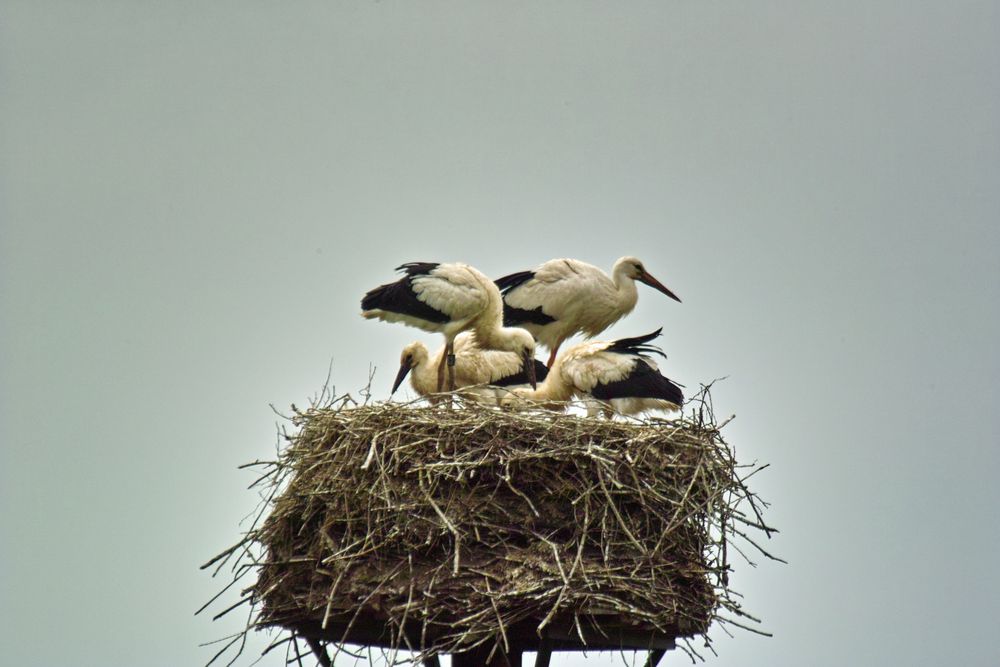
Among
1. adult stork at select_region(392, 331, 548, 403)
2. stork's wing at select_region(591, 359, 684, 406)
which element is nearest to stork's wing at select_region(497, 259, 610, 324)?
adult stork at select_region(392, 331, 548, 403)

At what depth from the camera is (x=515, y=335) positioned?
909cm

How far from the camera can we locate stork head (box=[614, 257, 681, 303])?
33.4 feet

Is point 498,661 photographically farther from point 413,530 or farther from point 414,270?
point 414,270

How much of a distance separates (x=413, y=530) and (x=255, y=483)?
3.88 ft

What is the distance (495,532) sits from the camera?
606 cm

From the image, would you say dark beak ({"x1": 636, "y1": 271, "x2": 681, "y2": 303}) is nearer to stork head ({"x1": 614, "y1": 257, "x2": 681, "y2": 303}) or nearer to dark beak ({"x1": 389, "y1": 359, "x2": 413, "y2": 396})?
stork head ({"x1": 614, "y1": 257, "x2": 681, "y2": 303})

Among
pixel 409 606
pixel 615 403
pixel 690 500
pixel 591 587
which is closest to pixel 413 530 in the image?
pixel 409 606

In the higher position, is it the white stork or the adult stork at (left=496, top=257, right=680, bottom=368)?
the adult stork at (left=496, top=257, right=680, bottom=368)

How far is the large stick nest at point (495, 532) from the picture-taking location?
5828mm

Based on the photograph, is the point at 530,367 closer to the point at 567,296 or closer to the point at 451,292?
the point at 451,292

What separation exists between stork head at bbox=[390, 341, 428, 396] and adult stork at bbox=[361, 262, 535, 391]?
0.13 meters

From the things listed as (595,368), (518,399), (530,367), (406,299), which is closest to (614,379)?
(595,368)

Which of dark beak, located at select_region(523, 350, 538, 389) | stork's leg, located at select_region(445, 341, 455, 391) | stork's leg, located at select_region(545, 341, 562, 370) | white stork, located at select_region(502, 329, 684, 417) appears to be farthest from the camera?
stork's leg, located at select_region(545, 341, 562, 370)

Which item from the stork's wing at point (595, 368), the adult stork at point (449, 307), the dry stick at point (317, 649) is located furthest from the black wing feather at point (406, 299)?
the dry stick at point (317, 649)
